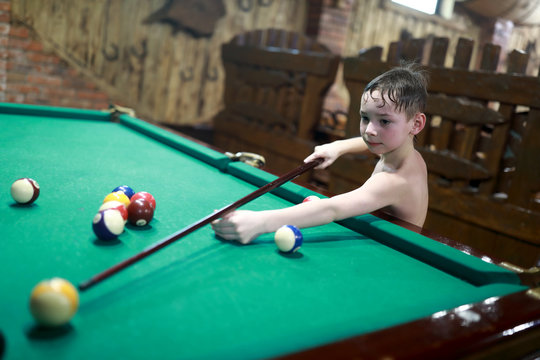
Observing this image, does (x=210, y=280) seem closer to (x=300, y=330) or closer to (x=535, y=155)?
(x=300, y=330)

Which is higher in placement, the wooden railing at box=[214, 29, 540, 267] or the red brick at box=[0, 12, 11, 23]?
the red brick at box=[0, 12, 11, 23]

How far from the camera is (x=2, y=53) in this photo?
4938 mm

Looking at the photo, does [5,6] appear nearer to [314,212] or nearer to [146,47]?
[146,47]

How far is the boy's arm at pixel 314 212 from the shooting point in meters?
1.29

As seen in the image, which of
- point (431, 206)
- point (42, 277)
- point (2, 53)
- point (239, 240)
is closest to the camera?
point (42, 277)

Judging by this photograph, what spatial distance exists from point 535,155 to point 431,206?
77 centimetres

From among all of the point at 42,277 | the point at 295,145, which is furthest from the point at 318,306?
the point at 295,145

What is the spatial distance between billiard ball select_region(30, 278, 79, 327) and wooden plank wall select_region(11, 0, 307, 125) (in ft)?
17.1

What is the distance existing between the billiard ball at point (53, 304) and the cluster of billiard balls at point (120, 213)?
1.24ft

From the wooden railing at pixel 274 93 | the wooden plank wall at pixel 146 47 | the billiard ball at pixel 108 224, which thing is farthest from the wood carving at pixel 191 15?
the billiard ball at pixel 108 224

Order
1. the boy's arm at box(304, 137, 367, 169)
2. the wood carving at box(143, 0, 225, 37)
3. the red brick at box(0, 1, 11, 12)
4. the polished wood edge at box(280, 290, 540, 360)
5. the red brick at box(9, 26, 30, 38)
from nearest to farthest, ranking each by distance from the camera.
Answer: the polished wood edge at box(280, 290, 540, 360), the boy's arm at box(304, 137, 367, 169), the red brick at box(0, 1, 11, 12), the red brick at box(9, 26, 30, 38), the wood carving at box(143, 0, 225, 37)

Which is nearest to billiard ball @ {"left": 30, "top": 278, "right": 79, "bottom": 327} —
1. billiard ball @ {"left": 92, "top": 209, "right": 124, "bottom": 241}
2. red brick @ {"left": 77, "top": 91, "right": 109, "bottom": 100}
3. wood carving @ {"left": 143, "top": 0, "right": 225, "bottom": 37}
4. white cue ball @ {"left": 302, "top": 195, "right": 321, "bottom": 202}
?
billiard ball @ {"left": 92, "top": 209, "right": 124, "bottom": 241}

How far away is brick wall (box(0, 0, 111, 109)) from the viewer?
4.95 meters

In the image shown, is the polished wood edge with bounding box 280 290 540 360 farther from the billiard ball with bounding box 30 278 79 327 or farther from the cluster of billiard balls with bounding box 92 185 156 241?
the cluster of billiard balls with bounding box 92 185 156 241
